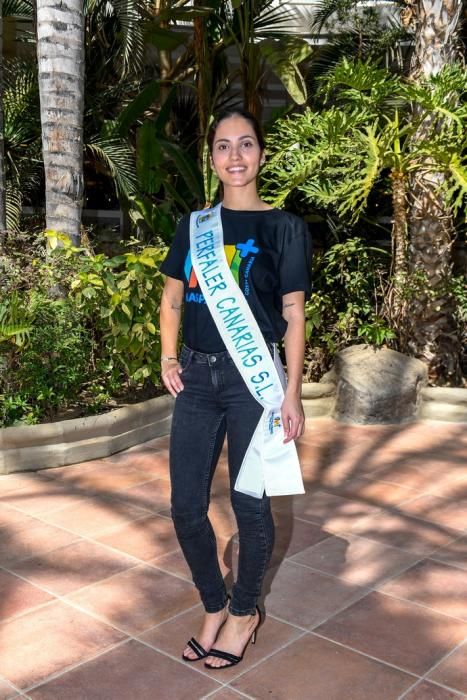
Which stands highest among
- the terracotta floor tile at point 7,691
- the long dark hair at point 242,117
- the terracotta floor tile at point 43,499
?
the long dark hair at point 242,117

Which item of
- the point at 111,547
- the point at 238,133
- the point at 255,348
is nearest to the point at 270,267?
the point at 255,348

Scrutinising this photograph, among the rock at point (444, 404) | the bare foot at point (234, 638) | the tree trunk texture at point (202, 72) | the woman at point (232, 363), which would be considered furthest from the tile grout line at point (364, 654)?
the tree trunk texture at point (202, 72)

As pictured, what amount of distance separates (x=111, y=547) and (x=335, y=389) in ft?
10.5

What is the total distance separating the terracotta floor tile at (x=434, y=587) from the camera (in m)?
3.54

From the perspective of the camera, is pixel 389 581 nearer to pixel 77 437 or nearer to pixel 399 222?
pixel 77 437

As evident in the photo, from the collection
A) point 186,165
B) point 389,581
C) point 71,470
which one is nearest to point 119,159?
point 186,165

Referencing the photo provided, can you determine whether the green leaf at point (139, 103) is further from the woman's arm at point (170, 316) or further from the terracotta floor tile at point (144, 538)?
the woman's arm at point (170, 316)

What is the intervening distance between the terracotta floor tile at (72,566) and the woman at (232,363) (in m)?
1.03

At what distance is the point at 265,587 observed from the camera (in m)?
3.68

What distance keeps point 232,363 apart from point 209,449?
315 millimetres

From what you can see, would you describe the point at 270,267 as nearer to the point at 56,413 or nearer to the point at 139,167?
the point at 56,413

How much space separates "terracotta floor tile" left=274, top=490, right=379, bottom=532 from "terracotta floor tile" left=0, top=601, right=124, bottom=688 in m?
1.59

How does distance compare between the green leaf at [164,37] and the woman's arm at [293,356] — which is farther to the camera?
the green leaf at [164,37]

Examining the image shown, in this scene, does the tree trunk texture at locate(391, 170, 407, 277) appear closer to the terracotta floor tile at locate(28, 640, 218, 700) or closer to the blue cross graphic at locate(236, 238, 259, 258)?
the blue cross graphic at locate(236, 238, 259, 258)
